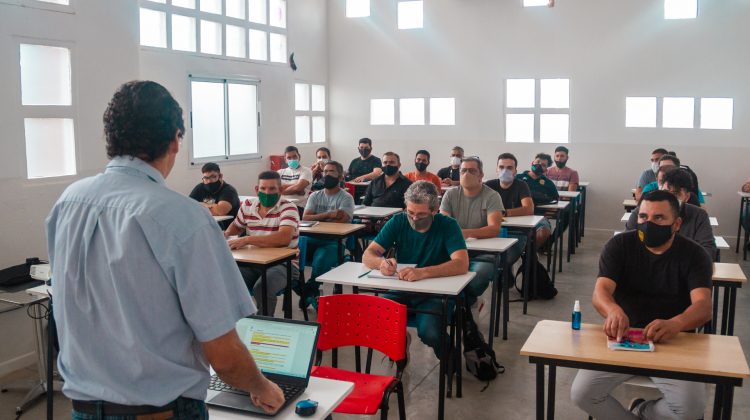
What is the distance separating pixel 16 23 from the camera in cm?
534

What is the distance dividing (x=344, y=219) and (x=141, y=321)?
5.01 m

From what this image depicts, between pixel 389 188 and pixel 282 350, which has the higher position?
pixel 389 188

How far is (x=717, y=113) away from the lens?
1010 centimetres

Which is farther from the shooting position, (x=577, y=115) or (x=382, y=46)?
(x=382, y=46)

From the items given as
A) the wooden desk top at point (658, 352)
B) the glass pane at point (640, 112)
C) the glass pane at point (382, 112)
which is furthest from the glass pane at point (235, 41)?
the wooden desk top at point (658, 352)

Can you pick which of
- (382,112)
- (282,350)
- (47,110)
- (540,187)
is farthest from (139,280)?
(382,112)

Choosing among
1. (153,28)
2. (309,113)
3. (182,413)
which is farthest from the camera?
(309,113)

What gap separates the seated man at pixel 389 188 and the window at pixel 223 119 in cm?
271

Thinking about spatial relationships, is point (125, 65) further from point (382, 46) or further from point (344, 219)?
point (382, 46)

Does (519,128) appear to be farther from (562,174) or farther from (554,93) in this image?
(562,174)

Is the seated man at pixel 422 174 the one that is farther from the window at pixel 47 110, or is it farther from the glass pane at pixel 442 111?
the window at pixel 47 110

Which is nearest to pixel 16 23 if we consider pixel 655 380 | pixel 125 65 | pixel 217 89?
pixel 125 65

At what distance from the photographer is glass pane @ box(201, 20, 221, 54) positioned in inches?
364

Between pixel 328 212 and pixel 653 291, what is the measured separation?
3.76 m
